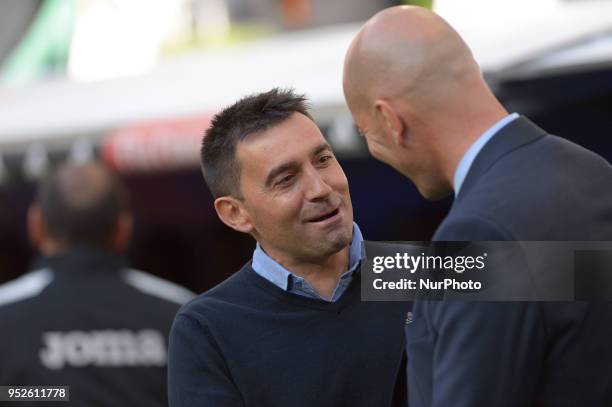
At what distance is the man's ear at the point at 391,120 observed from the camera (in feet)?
3.85

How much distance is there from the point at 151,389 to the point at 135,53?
3150 millimetres

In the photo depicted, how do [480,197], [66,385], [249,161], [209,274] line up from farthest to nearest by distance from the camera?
1. [209,274]
2. [66,385]
3. [249,161]
4. [480,197]

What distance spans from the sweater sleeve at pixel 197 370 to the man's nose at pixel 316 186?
194 millimetres

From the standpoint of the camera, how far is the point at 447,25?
121 cm

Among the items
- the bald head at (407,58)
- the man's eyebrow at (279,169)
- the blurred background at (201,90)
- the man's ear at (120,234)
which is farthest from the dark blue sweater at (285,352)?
the man's ear at (120,234)

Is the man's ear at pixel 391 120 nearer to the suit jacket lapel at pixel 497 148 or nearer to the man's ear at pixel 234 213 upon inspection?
the suit jacket lapel at pixel 497 148

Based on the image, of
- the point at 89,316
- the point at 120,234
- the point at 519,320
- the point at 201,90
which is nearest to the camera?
the point at 519,320

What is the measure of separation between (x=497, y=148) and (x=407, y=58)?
133 mm

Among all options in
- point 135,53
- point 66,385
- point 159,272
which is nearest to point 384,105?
point 66,385

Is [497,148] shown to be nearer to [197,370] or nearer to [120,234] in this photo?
[197,370]

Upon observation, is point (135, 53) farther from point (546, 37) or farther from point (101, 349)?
point (101, 349)

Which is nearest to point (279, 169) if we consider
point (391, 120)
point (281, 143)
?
point (281, 143)

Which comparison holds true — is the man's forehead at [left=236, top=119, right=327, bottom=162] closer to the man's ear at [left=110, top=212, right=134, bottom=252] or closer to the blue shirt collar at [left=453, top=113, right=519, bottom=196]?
the blue shirt collar at [left=453, top=113, right=519, bottom=196]

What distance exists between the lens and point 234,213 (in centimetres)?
127
